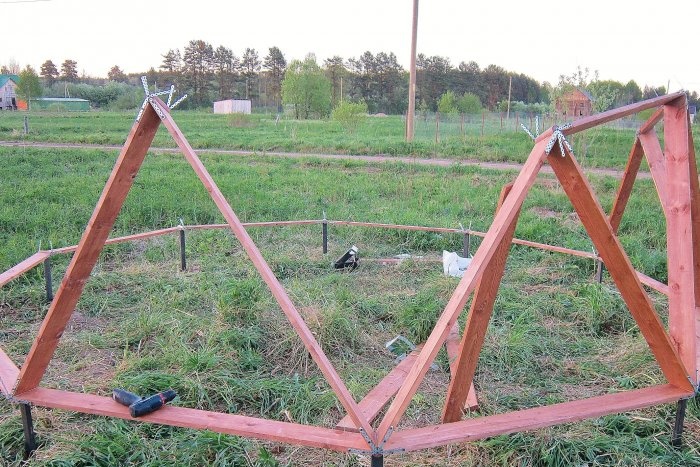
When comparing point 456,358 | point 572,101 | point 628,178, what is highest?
point 572,101

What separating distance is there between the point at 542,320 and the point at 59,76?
258ft

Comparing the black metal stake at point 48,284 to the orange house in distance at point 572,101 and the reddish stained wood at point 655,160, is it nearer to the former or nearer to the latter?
the reddish stained wood at point 655,160

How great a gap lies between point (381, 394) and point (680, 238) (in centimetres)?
197

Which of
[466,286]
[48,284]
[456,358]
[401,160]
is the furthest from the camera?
[401,160]

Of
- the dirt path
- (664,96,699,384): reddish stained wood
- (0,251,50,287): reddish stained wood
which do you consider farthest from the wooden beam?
the dirt path

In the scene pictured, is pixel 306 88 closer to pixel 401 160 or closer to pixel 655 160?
pixel 401 160

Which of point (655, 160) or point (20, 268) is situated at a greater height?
point (655, 160)

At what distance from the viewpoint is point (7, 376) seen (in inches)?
123


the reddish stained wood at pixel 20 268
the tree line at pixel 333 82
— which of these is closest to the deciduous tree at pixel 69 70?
the tree line at pixel 333 82

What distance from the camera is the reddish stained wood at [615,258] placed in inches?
102

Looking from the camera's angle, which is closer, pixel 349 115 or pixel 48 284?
pixel 48 284

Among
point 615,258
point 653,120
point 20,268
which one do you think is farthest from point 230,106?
point 615,258

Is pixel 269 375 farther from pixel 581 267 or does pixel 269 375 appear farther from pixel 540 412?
pixel 581 267

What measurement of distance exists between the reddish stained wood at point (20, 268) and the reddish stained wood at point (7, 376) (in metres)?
Answer: 1.10
